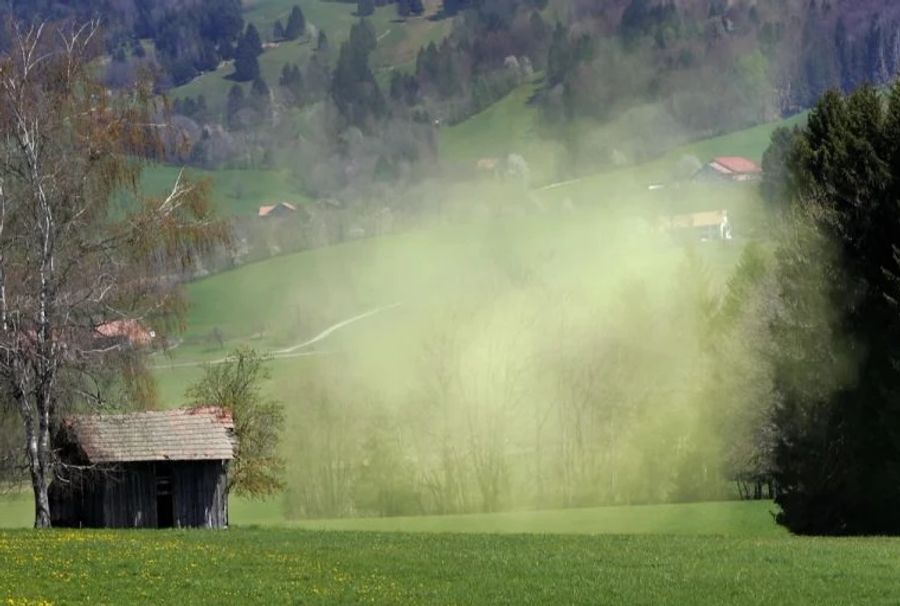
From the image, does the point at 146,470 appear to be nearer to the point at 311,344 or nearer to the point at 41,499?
the point at 41,499

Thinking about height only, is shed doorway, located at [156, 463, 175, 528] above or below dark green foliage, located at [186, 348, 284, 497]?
below

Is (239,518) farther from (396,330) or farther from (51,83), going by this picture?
(396,330)

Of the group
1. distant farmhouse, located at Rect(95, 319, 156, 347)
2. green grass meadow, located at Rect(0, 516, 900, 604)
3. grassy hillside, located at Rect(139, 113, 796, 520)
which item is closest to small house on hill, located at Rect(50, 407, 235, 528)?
distant farmhouse, located at Rect(95, 319, 156, 347)

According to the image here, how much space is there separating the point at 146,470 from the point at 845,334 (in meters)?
22.6

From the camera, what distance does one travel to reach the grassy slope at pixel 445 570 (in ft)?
92.7

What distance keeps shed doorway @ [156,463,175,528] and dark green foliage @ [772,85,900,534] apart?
2006cm

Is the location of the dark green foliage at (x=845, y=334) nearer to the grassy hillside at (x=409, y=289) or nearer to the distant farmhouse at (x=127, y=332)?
the distant farmhouse at (x=127, y=332)

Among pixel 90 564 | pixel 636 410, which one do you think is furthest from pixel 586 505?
pixel 90 564

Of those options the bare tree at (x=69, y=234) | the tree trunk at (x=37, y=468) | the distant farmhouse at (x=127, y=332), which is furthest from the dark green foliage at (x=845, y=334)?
the tree trunk at (x=37, y=468)

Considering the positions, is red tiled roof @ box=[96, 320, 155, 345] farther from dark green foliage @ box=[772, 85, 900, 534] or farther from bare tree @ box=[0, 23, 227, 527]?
dark green foliage @ box=[772, 85, 900, 534]

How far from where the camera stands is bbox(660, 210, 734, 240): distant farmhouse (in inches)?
6639

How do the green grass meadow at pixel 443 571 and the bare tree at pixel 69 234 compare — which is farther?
the bare tree at pixel 69 234

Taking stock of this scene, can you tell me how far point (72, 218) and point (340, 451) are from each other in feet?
155

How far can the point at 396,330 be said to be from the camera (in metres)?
136
